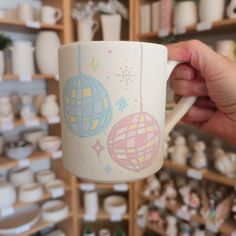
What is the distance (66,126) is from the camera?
38cm

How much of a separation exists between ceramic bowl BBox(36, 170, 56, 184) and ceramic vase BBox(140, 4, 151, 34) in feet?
3.37

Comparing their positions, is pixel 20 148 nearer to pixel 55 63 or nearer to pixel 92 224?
pixel 55 63

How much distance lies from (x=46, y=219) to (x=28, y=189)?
0.23 metres

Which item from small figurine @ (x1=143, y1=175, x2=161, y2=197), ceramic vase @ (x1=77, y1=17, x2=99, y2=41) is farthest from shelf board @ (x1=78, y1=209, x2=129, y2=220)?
ceramic vase @ (x1=77, y1=17, x2=99, y2=41)

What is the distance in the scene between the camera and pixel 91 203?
1576 millimetres

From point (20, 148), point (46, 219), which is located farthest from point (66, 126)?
point (46, 219)

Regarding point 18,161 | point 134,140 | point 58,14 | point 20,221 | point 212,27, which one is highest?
point 58,14

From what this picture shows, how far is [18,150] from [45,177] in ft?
1.06

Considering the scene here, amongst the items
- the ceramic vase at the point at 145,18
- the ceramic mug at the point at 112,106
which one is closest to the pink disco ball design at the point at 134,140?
the ceramic mug at the point at 112,106

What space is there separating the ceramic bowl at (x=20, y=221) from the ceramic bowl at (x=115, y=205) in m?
0.43

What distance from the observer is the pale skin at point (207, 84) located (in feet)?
1.43

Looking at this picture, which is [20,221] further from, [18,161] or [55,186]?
[18,161]

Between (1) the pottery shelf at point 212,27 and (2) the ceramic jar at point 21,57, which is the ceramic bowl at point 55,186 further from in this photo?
(1) the pottery shelf at point 212,27

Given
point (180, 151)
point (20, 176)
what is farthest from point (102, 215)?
point (180, 151)
